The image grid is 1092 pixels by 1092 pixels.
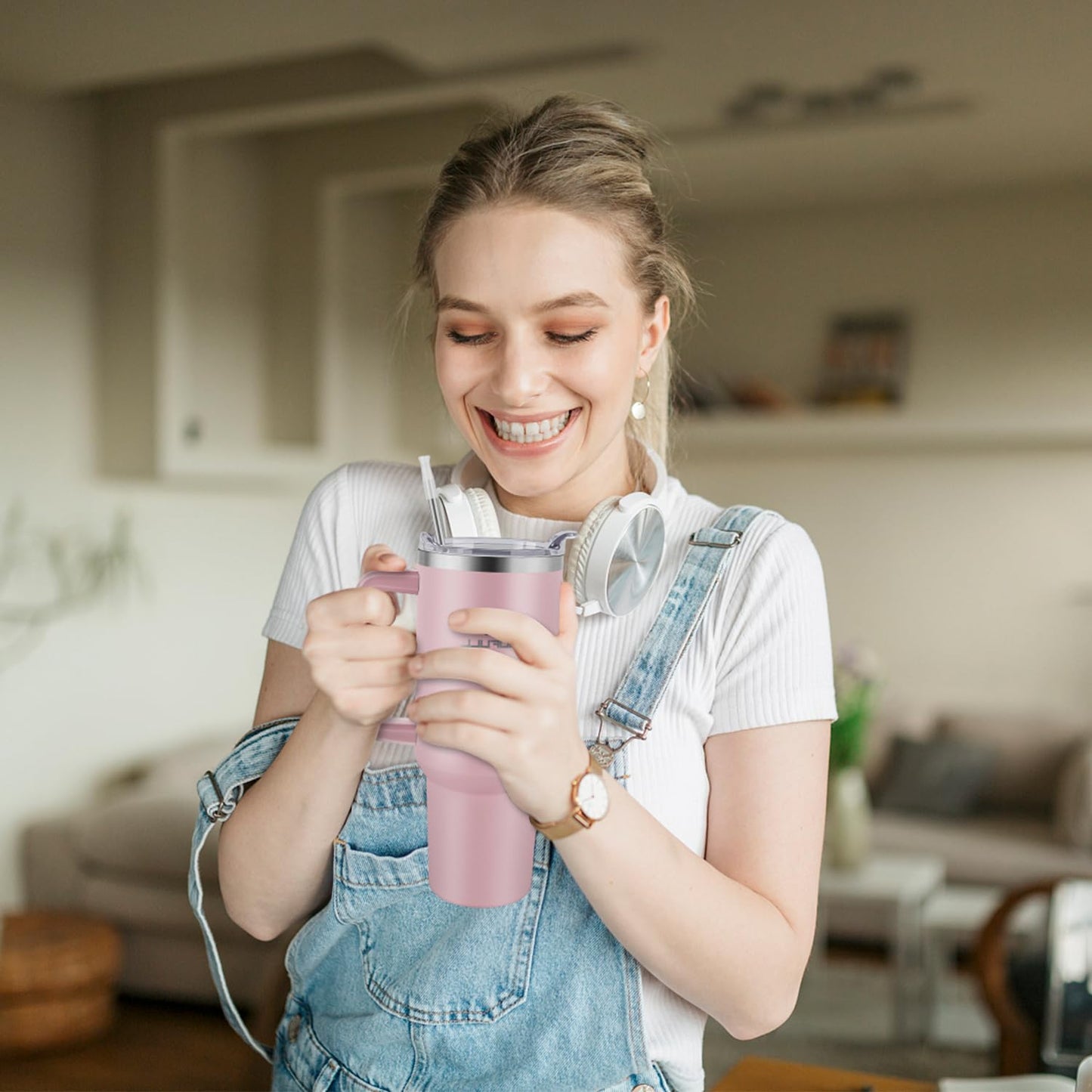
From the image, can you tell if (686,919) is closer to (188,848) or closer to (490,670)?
(490,670)

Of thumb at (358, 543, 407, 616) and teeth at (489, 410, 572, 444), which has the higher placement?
teeth at (489, 410, 572, 444)

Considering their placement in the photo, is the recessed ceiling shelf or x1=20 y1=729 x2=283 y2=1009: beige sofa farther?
Result: the recessed ceiling shelf

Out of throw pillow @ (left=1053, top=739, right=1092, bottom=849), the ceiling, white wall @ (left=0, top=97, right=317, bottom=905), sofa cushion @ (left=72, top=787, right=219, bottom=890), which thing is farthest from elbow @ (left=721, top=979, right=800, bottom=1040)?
throw pillow @ (left=1053, top=739, right=1092, bottom=849)

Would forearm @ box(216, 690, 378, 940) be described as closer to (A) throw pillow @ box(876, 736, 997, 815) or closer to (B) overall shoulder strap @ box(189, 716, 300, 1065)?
(B) overall shoulder strap @ box(189, 716, 300, 1065)

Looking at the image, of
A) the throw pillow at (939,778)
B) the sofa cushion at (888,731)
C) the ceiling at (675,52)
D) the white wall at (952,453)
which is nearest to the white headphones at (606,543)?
the ceiling at (675,52)

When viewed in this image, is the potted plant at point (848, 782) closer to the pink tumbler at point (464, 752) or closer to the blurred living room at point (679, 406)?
the blurred living room at point (679, 406)

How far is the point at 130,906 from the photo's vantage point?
3.36 metres

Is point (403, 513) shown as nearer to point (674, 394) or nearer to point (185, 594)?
point (674, 394)

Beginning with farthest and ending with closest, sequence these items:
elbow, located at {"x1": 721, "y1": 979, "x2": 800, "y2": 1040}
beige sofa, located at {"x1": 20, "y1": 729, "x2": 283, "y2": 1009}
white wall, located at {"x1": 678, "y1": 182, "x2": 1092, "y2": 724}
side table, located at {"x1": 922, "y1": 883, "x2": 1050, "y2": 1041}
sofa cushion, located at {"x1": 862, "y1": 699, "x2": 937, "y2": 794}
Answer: white wall, located at {"x1": 678, "y1": 182, "x2": 1092, "y2": 724}, sofa cushion, located at {"x1": 862, "y1": 699, "x2": 937, "y2": 794}, side table, located at {"x1": 922, "y1": 883, "x2": 1050, "y2": 1041}, beige sofa, located at {"x1": 20, "y1": 729, "x2": 283, "y2": 1009}, elbow, located at {"x1": 721, "y1": 979, "x2": 800, "y2": 1040}

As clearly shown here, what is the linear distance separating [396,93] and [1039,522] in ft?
9.61

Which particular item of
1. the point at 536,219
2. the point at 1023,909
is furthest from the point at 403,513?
the point at 1023,909

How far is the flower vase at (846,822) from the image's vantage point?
3391 millimetres

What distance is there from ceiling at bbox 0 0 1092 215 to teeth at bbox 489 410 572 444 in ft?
5.92

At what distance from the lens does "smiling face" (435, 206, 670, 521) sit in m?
0.90
